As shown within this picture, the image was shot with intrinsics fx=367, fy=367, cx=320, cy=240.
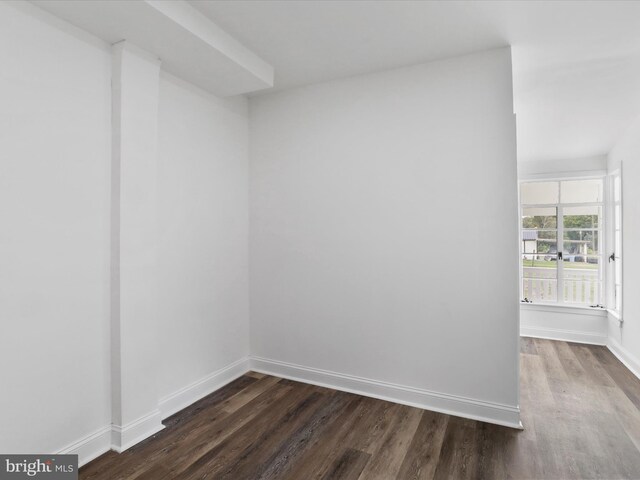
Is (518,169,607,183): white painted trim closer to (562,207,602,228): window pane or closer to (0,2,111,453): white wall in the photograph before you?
(562,207,602,228): window pane

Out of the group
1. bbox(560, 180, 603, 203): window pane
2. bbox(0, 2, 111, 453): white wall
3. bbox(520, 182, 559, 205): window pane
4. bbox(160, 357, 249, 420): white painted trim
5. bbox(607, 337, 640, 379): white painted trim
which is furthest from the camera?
bbox(520, 182, 559, 205): window pane

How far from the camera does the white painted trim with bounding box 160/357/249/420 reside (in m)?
2.79

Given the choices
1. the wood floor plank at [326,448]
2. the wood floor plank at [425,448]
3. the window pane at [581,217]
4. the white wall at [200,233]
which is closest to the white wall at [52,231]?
the white wall at [200,233]

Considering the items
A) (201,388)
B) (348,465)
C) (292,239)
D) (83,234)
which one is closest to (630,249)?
(292,239)

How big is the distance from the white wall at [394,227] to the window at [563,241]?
3.48 m

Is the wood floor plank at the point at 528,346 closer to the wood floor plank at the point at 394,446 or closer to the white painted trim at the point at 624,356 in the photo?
the white painted trim at the point at 624,356

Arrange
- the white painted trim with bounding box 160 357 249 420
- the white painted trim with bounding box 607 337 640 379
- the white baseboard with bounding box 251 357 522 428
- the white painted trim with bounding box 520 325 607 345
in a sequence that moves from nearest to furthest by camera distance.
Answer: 1. the white baseboard with bounding box 251 357 522 428
2. the white painted trim with bounding box 160 357 249 420
3. the white painted trim with bounding box 607 337 640 379
4. the white painted trim with bounding box 520 325 607 345

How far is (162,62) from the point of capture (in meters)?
2.60

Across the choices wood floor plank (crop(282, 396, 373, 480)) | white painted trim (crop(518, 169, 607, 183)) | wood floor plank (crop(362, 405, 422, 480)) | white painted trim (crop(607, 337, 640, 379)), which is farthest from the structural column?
white painted trim (crop(518, 169, 607, 183))

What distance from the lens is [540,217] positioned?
5.60 meters

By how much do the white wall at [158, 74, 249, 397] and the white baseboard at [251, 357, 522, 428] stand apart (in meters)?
0.43

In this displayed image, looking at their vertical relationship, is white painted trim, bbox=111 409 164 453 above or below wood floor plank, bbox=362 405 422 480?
above

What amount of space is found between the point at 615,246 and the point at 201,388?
17.2 ft

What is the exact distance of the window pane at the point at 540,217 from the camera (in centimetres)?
551
